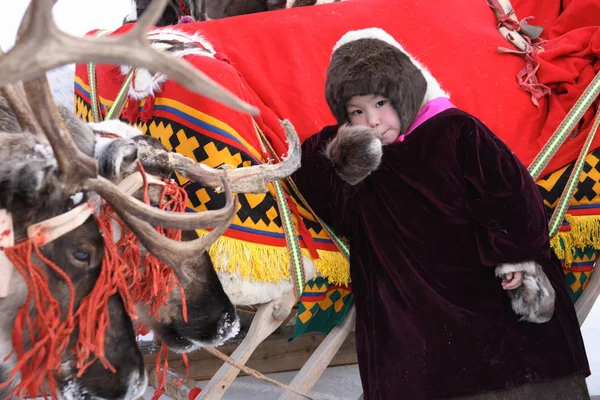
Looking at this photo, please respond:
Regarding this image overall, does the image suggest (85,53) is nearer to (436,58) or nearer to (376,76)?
(376,76)

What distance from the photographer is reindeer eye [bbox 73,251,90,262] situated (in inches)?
54.1

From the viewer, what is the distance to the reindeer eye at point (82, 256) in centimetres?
138

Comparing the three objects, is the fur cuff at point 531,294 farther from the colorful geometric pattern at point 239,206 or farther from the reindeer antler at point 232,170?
the reindeer antler at point 232,170

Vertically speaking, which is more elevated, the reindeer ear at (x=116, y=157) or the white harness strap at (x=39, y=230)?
the reindeer ear at (x=116, y=157)

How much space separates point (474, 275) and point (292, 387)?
0.63m

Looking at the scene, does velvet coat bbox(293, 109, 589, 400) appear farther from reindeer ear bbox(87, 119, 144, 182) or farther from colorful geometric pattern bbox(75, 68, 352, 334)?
reindeer ear bbox(87, 119, 144, 182)

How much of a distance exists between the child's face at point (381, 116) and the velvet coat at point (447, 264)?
0.04 metres

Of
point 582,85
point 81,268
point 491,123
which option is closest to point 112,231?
point 81,268

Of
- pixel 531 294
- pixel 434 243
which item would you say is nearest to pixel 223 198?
pixel 434 243

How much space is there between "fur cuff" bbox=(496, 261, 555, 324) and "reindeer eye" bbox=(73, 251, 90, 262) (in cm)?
107

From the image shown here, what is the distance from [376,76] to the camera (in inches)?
78.3

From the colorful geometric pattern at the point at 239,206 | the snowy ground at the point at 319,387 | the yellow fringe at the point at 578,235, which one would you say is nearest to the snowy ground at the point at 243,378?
the snowy ground at the point at 319,387

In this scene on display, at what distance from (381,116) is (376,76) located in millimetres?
116

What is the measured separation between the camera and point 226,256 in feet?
6.25
